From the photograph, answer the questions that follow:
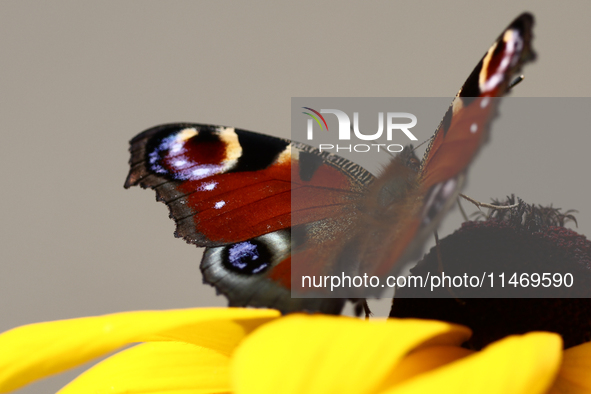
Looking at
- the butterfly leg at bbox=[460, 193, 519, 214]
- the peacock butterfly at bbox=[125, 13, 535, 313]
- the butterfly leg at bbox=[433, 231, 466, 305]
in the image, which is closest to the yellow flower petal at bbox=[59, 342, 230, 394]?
the peacock butterfly at bbox=[125, 13, 535, 313]

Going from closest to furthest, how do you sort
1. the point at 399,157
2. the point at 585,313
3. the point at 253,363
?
the point at 253,363
the point at 585,313
the point at 399,157

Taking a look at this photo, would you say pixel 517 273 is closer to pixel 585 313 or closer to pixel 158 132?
pixel 585 313

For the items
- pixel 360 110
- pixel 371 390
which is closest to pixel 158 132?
pixel 360 110

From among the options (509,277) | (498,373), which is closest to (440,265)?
(509,277)

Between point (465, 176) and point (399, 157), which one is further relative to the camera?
point (399, 157)

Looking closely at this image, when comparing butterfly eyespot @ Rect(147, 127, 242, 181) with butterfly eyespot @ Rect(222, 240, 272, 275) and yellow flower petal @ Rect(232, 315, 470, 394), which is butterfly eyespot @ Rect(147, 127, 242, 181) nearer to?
butterfly eyespot @ Rect(222, 240, 272, 275)
